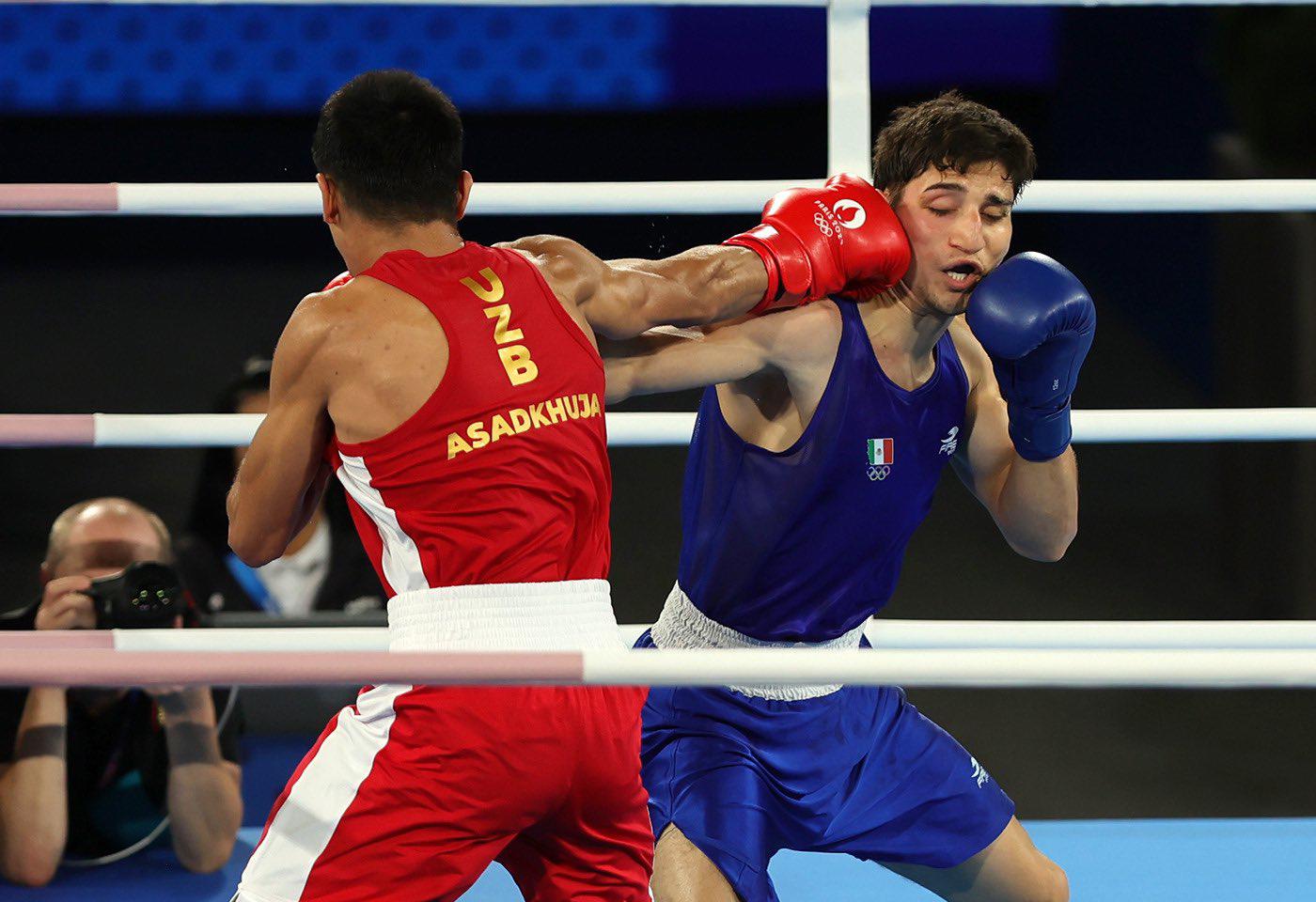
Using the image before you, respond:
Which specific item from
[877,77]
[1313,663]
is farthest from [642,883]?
[877,77]

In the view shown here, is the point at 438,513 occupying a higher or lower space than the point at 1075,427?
higher

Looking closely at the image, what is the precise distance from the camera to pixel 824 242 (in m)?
1.96

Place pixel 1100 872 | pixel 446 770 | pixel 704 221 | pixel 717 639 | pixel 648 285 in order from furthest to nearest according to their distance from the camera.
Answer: pixel 704 221 < pixel 1100 872 < pixel 717 639 < pixel 648 285 < pixel 446 770

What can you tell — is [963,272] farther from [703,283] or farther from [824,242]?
[703,283]

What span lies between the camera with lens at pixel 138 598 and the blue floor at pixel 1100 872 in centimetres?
49

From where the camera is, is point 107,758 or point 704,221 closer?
point 107,758

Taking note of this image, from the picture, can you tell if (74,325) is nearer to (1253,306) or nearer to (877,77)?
(877,77)

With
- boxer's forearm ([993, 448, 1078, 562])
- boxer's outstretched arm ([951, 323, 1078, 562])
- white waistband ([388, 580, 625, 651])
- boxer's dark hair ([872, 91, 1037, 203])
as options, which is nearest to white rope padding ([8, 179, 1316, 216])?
boxer's dark hair ([872, 91, 1037, 203])

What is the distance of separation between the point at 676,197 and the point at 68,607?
106cm

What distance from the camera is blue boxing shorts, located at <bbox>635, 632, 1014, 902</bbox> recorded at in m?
1.99

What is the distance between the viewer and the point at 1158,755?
391 cm

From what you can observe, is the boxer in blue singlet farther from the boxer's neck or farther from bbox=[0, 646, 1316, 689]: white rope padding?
bbox=[0, 646, 1316, 689]: white rope padding

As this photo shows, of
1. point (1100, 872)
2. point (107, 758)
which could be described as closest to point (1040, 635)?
point (1100, 872)

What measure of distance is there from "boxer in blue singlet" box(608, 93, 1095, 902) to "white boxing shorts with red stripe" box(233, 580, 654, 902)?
0.35 metres
